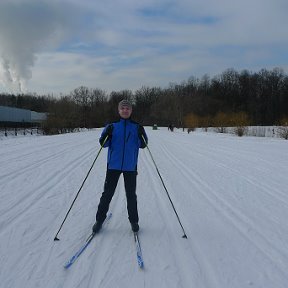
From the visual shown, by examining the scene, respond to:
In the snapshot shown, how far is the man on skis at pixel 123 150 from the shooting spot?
5.51m

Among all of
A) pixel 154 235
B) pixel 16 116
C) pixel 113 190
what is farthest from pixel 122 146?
pixel 16 116

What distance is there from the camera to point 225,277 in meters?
4.16

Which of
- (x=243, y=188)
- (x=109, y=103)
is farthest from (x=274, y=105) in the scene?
(x=243, y=188)

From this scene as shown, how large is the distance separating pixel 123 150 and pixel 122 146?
0.06 metres

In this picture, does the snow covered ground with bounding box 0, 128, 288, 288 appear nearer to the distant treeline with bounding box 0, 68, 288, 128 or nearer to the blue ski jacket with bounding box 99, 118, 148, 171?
the blue ski jacket with bounding box 99, 118, 148, 171

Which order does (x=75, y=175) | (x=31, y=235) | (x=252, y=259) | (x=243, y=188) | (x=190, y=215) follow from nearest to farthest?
(x=252, y=259)
(x=31, y=235)
(x=190, y=215)
(x=243, y=188)
(x=75, y=175)

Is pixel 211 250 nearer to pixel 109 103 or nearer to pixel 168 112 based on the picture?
pixel 168 112

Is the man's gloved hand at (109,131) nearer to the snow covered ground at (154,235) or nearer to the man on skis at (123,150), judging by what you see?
the man on skis at (123,150)

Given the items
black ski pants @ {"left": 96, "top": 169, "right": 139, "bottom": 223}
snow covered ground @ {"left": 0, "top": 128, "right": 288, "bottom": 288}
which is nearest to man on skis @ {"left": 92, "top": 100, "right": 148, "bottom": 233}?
black ski pants @ {"left": 96, "top": 169, "right": 139, "bottom": 223}

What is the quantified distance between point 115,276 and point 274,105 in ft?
333

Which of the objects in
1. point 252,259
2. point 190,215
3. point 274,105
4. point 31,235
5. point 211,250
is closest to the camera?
point 252,259

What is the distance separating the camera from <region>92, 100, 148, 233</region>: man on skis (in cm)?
551

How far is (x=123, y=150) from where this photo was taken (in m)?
5.52

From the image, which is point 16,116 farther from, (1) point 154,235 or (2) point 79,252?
(2) point 79,252
